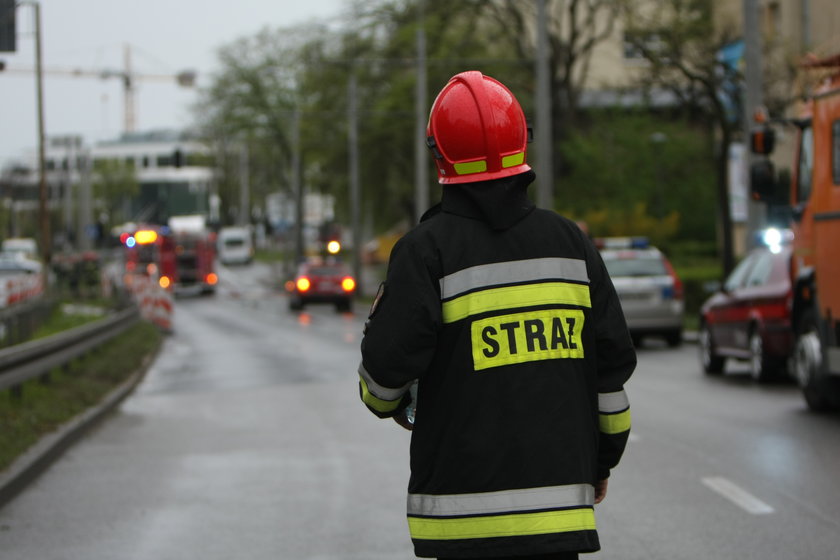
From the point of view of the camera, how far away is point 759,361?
15812mm

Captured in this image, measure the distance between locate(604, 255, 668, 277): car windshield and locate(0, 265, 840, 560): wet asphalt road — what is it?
231 inches

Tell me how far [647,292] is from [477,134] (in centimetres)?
1934

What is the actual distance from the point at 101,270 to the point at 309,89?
1180 cm

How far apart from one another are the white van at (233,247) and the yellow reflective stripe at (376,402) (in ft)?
309

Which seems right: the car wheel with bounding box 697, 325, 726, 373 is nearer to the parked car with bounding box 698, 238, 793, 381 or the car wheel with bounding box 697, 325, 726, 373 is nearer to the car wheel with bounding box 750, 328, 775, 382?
the parked car with bounding box 698, 238, 793, 381

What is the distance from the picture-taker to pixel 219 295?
61.4 metres

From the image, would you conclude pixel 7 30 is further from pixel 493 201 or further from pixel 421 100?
pixel 421 100

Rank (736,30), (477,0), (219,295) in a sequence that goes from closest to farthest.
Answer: (736,30) < (477,0) < (219,295)

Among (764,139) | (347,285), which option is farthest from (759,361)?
(347,285)

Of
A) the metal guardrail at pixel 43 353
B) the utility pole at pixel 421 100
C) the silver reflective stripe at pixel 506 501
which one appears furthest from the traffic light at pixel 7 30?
the utility pole at pixel 421 100

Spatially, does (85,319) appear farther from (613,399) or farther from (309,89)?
(613,399)

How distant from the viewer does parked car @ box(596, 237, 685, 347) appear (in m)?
22.5

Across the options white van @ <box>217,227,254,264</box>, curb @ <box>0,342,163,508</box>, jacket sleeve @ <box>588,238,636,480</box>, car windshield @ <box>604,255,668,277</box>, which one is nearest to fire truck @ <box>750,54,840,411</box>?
curb @ <box>0,342,163,508</box>

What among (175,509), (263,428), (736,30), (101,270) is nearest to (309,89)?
(101,270)
